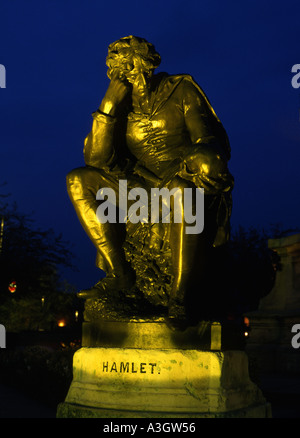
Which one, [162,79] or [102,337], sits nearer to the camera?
[102,337]

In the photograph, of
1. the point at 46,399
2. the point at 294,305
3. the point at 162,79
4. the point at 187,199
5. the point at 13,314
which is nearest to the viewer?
the point at 187,199

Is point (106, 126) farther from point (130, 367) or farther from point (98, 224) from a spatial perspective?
point (130, 367)

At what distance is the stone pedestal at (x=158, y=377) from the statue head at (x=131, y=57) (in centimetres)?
231

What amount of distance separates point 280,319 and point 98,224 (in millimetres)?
12396

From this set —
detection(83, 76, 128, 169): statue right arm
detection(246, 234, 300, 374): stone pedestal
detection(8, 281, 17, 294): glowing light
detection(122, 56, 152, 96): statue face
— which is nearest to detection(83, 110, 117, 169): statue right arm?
detection(83, 76, 128, 169): statue right arm

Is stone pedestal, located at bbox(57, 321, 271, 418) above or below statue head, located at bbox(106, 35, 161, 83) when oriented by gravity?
below

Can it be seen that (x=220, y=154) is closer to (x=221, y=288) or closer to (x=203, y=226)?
(x=203, y=226)

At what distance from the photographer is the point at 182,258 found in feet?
17.4

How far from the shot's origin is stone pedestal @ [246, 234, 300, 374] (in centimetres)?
1669

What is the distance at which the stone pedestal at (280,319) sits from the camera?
16.7 meters

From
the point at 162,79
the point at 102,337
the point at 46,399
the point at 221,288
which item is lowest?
the point at 46,399

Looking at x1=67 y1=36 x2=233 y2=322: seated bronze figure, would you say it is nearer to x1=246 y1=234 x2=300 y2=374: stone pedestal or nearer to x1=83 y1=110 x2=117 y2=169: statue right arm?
x1=83 y1=110 x2=117 y2=169: statue right arm

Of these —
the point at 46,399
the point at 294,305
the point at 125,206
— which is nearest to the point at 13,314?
the point at 294,305

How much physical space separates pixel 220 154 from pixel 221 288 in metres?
1.23
